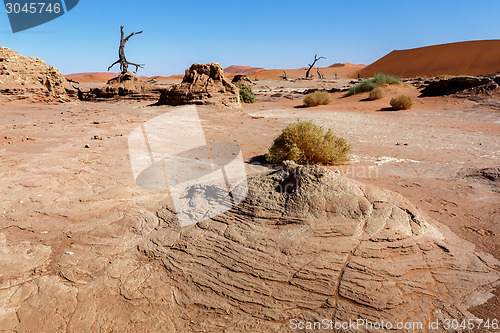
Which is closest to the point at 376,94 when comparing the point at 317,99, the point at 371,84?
the point at 371,84

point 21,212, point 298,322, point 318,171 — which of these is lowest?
point 298,322

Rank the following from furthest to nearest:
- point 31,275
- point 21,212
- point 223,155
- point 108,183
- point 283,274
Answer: point 223,155 → point 108,183 → point 21,212 → point 31,275 → point 283,274

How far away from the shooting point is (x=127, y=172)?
15.1 feet

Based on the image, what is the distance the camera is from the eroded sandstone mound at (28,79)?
1269cm

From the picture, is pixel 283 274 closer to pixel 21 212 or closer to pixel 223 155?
pixel 21 212

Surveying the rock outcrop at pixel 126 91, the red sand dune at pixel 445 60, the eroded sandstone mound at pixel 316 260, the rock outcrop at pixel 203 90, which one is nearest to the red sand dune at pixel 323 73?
the red sand dune at pixel 445 60

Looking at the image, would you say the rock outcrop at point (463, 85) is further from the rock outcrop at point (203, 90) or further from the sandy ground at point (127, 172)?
the rock outcrop at point (203, 90)

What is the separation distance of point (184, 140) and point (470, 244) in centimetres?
578

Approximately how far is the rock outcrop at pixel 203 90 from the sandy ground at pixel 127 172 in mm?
2377

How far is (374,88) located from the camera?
17.5 m

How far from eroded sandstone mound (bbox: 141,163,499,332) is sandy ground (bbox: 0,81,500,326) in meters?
0.33

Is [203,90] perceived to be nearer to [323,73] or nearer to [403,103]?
[403,103]

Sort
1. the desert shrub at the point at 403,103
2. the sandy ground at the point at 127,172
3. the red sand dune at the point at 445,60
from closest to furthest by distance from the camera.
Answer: the sandy ground at the point at 127,172, the desert shrub at the point at 403,103, the red sand dune at the point at 445,60

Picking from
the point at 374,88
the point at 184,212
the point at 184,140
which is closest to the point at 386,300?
the point at 184,212
